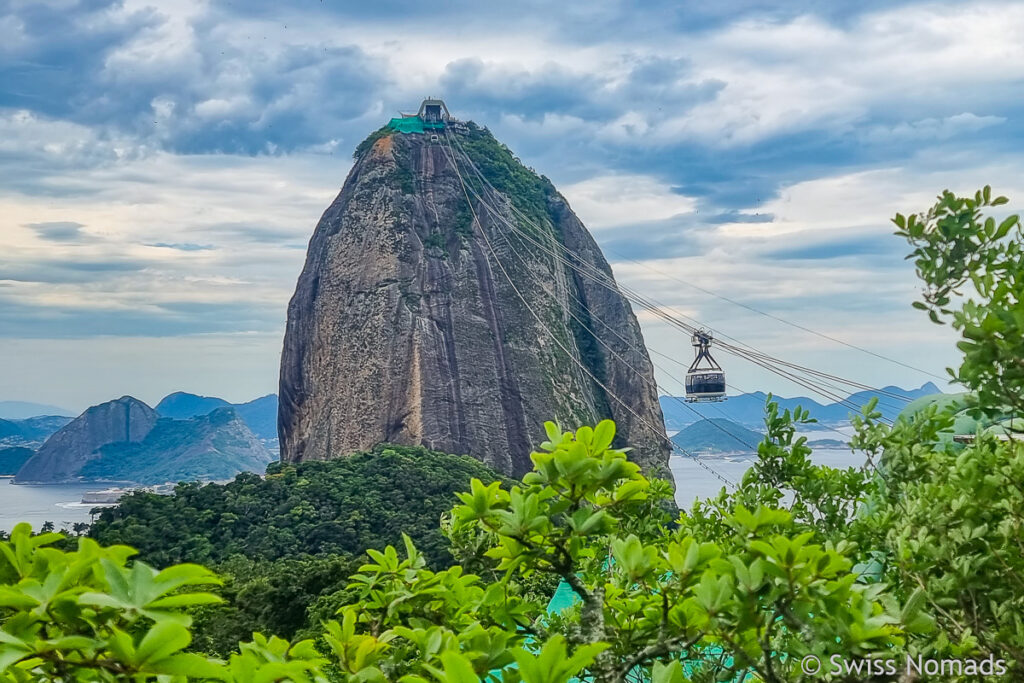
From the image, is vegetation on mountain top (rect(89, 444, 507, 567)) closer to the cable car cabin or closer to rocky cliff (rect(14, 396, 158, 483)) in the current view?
the cable car cabin

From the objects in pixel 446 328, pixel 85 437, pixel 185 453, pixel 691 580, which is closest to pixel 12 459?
pixel 85 437

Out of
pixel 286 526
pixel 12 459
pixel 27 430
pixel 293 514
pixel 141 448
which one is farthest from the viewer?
pixel 27 430

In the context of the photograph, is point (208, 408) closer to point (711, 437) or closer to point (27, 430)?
point (27, 430)

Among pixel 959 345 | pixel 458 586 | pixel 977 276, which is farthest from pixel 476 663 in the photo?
pixel 977 276

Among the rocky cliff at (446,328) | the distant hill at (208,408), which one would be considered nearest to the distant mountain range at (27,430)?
the distant hill at (208,408)

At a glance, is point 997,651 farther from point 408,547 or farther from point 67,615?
point 67,615

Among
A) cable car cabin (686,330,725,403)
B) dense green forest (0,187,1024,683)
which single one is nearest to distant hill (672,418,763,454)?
cable car cabin (686,330,725,403)
